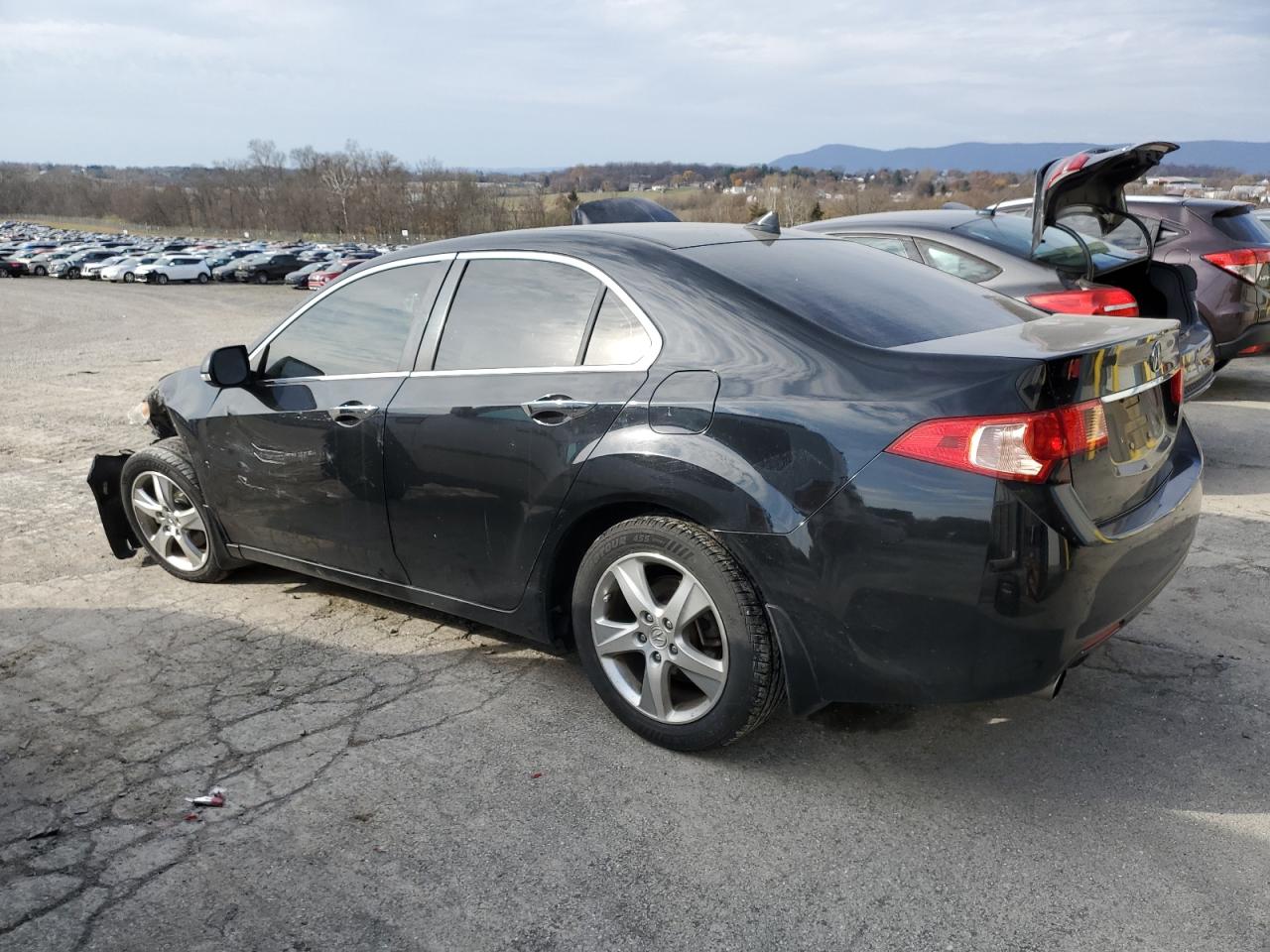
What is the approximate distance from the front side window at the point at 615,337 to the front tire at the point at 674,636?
55cm

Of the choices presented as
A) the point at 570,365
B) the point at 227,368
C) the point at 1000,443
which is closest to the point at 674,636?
the point at 570,365

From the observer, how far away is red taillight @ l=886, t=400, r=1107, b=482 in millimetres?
2730

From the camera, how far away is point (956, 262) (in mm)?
6836

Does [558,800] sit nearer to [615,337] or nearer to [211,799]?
[211,799]

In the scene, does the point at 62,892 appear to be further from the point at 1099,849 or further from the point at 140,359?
the point at 140,359

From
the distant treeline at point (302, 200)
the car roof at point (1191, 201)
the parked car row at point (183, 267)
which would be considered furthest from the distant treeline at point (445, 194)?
the car roof at point (1191, 201)

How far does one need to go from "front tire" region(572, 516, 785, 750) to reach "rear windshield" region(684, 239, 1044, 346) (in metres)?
0.80

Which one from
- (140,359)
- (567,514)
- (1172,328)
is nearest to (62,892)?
(567,514)

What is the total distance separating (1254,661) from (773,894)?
94.2 inches

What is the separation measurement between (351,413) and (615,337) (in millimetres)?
1229

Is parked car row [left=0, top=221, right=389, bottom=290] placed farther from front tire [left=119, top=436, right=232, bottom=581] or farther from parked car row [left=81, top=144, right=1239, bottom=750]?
parked car row [left=81, top=144, right=1239, bottom=750]

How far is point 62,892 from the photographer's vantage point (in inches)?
109

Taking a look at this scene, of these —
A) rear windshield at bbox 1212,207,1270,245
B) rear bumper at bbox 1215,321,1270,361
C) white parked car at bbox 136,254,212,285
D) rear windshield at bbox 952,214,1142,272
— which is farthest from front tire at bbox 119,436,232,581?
white parked car at bbox 136,254,212,285

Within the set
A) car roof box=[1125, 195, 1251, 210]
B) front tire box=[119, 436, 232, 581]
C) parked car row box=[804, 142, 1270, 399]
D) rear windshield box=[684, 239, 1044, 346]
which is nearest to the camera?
rear windshield box=[684, 239, 1044, 346]
